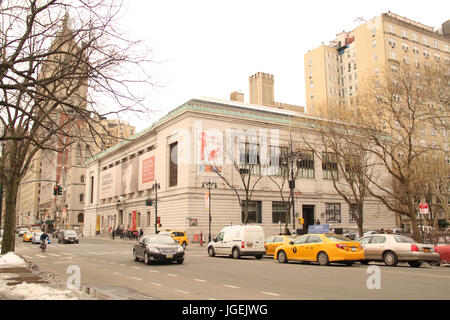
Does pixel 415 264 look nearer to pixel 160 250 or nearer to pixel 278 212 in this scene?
pixel 160 250

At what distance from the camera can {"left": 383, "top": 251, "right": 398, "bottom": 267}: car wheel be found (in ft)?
59.0

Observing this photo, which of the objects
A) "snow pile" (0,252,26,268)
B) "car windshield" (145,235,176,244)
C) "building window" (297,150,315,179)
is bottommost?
"snow pile" (0,252,26,268)

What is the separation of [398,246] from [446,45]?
83255 millimetres

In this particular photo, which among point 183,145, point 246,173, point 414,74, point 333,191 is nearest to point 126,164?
point 183,145

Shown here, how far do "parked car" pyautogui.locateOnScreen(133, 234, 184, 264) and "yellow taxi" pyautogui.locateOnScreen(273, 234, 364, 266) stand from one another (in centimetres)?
543

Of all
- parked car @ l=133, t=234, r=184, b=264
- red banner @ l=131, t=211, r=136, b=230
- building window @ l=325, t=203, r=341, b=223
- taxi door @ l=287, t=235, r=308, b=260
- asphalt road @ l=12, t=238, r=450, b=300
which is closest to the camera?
asphalt road @ l=12, t=238, r=450, b=300

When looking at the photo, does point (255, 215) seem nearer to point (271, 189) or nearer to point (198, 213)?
point (271, 189)

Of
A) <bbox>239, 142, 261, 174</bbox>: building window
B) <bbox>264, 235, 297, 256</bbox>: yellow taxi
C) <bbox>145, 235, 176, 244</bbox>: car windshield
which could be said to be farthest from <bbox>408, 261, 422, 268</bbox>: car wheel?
<bbox>239, 142, 261, 174</bbox>: building window

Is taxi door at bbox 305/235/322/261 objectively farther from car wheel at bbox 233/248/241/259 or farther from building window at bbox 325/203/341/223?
building window at bbox 325/203/341/223

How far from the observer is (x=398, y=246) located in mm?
17969

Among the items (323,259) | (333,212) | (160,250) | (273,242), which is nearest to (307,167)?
(333,212)

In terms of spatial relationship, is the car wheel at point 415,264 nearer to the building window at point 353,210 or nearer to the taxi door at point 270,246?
the taxi door at point 270,246

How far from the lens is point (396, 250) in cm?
1798
